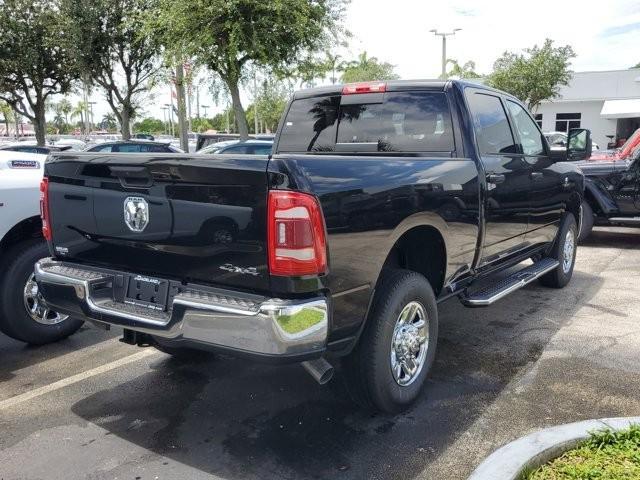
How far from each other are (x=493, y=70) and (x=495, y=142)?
34355mm

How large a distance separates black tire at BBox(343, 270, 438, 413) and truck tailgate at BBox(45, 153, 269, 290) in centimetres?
80

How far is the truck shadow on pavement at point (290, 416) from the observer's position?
305 cm

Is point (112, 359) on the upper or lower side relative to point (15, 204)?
lower

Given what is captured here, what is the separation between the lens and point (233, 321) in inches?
107

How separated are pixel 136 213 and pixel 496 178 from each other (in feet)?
8.54

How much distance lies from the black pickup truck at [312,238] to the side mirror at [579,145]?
151 cm

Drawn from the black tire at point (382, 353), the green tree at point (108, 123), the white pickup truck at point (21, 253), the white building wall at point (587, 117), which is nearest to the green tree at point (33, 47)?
the white pickup truck at point (21, 253)

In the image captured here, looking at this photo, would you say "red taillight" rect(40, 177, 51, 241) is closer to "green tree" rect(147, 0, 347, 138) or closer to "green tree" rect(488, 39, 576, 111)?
→ "green tree" rect(147, 0, 347, 138)

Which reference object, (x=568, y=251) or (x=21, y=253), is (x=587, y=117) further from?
(x=21, y=253)

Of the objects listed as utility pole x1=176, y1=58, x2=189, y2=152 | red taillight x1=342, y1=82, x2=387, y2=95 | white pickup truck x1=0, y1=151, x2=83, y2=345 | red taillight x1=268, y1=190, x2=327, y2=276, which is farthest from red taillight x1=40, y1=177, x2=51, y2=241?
utility pole x1=176, y1=58, x2=189, y2=152

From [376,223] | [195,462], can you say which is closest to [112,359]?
[195,462]

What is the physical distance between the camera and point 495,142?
4723mm

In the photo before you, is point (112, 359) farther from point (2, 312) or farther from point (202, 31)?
Result: point (202, 31)

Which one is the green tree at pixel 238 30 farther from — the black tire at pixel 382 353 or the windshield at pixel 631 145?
the black tire at pixel 382 353
